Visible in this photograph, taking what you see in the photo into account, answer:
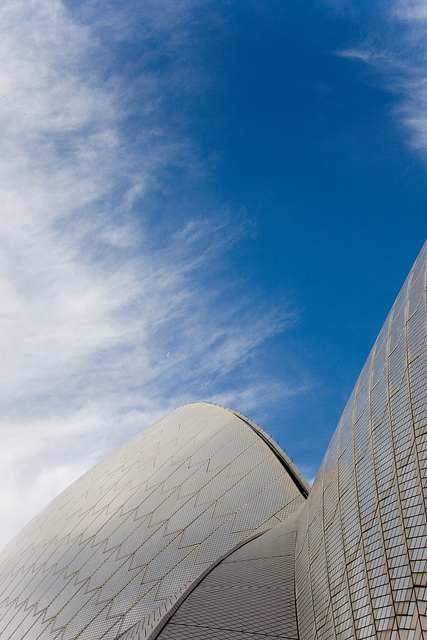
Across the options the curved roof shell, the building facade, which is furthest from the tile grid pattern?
the curved roof shell

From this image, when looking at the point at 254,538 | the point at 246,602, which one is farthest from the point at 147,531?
the point at 246,602

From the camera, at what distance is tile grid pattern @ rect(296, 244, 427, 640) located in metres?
7.95

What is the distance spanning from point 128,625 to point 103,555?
803 cm

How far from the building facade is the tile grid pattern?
0.04 metres

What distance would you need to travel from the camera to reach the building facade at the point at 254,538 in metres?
9.01

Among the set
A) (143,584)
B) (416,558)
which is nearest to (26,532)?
(143,584)

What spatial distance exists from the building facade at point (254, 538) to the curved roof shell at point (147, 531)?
0.31 feet

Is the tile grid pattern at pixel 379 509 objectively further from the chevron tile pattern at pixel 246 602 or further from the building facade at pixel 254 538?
the chevron tile pattern at pixel 246 602

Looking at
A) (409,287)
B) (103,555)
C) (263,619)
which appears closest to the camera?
(263,619)

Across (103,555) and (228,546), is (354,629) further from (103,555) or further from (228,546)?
(103,555)

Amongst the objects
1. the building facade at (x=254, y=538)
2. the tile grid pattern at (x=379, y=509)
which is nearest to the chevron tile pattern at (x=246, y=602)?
the building facade at (x=254, y=538)

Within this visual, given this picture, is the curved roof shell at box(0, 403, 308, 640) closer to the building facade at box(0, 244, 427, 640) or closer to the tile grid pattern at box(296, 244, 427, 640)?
the building facade at box(0, 244, 427, 640)

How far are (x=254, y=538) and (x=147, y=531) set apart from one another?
6.73m

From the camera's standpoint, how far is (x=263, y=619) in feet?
39.2
